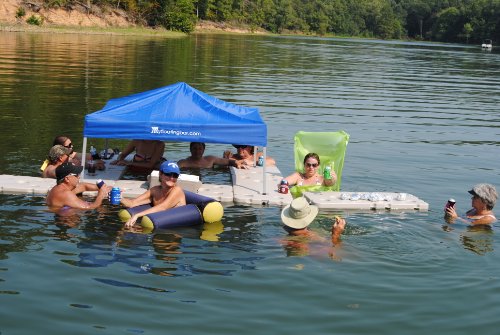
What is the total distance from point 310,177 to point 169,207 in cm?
414

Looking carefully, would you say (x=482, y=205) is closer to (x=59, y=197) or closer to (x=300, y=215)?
(x=300, y=215)

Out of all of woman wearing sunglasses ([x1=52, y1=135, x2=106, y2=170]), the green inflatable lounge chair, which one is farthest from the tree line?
the green inflatable lounge chair

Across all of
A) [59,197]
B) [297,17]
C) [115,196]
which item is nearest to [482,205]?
[115,196]

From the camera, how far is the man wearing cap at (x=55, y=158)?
14.4 meters

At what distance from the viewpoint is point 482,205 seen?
13.1m

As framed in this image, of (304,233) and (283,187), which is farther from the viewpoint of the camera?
(283,187)

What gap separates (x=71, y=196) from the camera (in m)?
13.0

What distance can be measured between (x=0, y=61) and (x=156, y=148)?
27.6 metres

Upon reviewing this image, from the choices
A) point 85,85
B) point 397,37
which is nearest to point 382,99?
point 85,85

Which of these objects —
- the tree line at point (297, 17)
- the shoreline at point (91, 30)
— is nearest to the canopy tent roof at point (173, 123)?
the shoreline at point (91, 30)

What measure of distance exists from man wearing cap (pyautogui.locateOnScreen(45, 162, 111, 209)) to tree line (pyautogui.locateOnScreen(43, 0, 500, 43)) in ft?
268

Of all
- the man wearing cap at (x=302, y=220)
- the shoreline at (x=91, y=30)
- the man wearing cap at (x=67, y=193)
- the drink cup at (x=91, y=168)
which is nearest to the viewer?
the man wearing cap at (x=302, y=220)

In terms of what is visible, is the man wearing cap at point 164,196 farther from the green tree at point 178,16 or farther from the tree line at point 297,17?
the green tree at point 178,16

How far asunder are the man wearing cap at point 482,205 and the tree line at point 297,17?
83822mm
